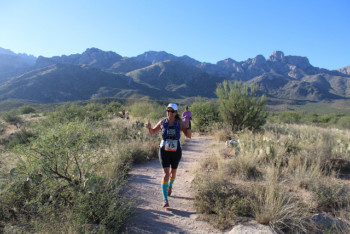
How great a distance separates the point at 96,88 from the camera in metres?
125

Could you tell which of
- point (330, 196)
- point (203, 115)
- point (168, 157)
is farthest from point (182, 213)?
point (203, 115)

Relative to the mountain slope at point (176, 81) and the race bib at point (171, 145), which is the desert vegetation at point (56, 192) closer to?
the race bib at point (171, 145)

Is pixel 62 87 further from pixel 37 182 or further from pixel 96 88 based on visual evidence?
pixel 37 182

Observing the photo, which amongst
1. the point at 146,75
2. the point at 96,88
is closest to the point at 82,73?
the point at 96,88

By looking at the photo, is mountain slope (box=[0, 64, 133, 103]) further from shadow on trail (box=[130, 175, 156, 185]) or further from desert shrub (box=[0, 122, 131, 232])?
desert shrub (box=[0, 122, 131, 232])

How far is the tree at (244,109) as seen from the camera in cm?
1012

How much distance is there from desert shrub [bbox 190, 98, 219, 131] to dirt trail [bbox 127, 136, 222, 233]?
20.5 feet

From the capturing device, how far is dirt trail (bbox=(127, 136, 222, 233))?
3.13m

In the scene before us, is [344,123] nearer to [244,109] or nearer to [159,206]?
[244,109]

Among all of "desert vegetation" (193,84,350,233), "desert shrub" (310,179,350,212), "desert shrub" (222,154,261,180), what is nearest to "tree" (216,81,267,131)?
"desert vegetation" (193,84,350,233)

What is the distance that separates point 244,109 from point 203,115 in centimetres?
281

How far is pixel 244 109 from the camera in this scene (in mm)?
10203

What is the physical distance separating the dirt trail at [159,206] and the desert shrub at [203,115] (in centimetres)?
624

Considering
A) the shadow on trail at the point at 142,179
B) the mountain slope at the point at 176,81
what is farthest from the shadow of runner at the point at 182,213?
the mountain slope at the point at 176,81
